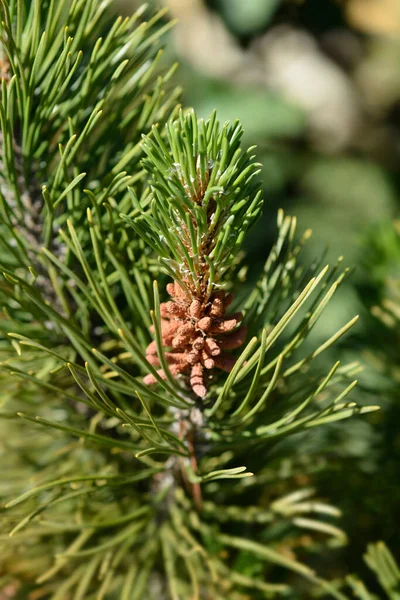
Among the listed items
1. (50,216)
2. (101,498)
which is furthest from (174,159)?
(101,498)

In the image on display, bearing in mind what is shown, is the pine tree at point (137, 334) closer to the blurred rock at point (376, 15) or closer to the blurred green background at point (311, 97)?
the blurred green background at point (311, 97)

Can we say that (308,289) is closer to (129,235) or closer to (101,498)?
(129,235)

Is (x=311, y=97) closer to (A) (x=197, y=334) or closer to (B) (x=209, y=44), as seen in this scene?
(B) (x=209, y=44)

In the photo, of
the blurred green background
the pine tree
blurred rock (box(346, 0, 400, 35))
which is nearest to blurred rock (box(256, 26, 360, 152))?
the blurred green background

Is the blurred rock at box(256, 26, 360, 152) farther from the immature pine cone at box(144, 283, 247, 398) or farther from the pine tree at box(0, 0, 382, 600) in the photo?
the immature pine cone at box(144, 283, 247, 398)

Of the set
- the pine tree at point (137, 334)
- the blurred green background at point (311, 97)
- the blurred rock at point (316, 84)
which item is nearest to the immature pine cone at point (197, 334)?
the pine tree at point (137, 334)

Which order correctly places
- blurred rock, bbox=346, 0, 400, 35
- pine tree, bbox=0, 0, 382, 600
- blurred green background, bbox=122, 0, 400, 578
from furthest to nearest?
blurred rock, bbox=346, 0, 400, 35 < blurred green background, bbox=122, 0, 400, 578 < pine tree, bbox=0, 0, 382, 600
